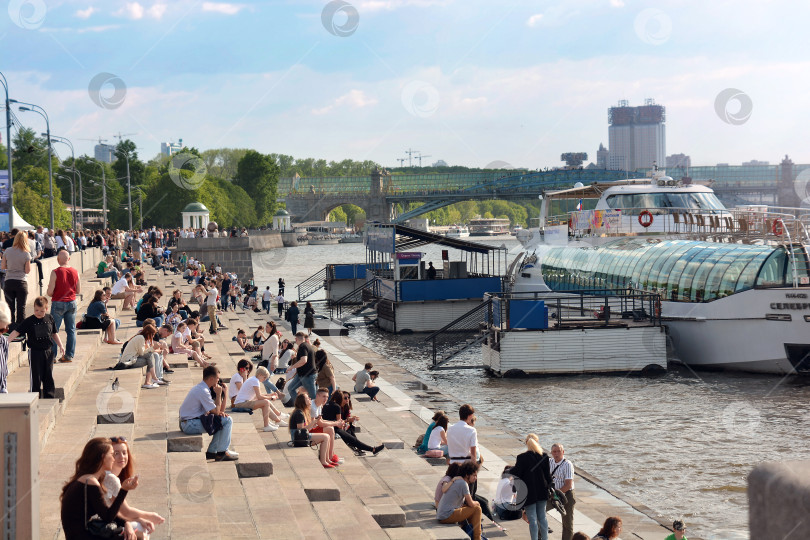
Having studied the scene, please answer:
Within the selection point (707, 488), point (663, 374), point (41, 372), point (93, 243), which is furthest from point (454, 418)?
point (93, 243)

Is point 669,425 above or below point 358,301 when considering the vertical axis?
below

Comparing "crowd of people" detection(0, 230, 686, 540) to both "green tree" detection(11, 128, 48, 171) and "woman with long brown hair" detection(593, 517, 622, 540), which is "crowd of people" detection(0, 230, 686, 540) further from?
"green tree" detection(11, 128, 48, 171)

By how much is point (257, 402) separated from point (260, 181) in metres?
153

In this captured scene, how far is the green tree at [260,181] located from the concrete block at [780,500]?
165 m

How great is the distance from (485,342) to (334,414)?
16.4 metres

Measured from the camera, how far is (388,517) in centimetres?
1148

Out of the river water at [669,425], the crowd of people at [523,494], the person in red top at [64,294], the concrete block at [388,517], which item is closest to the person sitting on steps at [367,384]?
the river water at [669,425]

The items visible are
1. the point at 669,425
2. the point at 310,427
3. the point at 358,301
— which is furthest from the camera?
the point at 358,301

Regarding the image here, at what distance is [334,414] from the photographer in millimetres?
15594

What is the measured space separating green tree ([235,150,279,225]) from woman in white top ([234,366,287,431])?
151 m

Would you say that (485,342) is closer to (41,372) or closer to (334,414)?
(334,414)

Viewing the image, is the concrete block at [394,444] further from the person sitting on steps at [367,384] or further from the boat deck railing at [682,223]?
the boat deck railing at [682,223]

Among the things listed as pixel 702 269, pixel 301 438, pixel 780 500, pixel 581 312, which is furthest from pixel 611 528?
pixel 702 269

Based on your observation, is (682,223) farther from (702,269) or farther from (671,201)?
(702,269)
